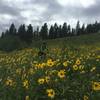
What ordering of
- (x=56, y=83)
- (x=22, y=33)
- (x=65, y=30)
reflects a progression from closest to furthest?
1. (x=56, y=83)
2. (x=22, y=33)
3. (x=65, y=30)

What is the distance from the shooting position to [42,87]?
7477 mm

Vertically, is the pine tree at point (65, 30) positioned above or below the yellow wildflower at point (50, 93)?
above

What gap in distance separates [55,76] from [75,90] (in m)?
0.78

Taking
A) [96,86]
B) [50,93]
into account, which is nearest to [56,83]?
[50,93]

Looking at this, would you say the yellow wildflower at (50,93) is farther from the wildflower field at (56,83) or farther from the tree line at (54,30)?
the tree line at (54,30)

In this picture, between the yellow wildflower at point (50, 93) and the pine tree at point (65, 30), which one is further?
the pine tree at point (65, 30)

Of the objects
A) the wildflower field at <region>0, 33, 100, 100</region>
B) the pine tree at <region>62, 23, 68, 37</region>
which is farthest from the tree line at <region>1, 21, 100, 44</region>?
the wildflower field at <region>0, 33, 100, 100</region>

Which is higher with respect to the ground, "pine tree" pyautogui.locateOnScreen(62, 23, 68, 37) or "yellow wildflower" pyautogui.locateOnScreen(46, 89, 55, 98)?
"pine tree" pyautogui.locateOnScreen(62, 23, 68, 37)

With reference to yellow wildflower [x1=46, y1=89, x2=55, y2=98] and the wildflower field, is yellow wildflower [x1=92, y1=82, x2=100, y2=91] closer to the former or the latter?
the wildflower field

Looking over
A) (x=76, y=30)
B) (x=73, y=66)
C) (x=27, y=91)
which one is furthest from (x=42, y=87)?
(x=76, y=30)

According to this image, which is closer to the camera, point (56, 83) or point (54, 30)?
point (56, 83)

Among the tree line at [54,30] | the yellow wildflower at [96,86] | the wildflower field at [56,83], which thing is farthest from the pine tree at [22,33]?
the yellow wildflower at [96,86]

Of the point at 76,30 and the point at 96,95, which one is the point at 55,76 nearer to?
the point at 96,95

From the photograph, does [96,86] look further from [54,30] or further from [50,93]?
[54,30]
